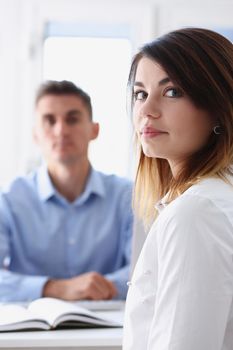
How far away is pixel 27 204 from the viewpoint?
2.63 meters

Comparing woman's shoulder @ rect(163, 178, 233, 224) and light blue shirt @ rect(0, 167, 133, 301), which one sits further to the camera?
light blue shirt @ rect(0, 167, 133, 301)

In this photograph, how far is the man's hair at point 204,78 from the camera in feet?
4.02

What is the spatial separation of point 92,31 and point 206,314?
2.64 meters

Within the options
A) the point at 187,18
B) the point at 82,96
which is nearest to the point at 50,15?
the point at 187,18

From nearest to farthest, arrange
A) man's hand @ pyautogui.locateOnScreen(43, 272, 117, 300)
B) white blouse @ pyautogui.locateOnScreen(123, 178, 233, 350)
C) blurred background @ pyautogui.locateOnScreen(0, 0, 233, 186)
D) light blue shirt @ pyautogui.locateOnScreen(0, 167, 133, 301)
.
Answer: white blouse @ pyautogui.locateOnScreen(123, 178, 233, 350)
man's hand @ pyautogui.locateOnScreen(43, 272, 117, 300)
light blue shirt @ pyautogui.locateOnScreen(0, 167, 133, 301)
blurred background @ pyautogui.locateOnScreen(0, 0, 233, 186)

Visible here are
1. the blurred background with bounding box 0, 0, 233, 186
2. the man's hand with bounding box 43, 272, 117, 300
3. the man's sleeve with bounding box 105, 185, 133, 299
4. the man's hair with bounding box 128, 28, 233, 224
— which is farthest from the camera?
the blurred background with bounding box 0, 0, 233, 186

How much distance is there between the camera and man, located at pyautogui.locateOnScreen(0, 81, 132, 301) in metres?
2.57

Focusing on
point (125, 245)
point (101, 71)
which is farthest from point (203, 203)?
point (101, 71)

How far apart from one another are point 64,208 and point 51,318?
1030 mm

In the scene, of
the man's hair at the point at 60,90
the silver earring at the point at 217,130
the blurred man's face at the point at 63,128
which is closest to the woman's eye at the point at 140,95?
the silver earring at the point at 217,130

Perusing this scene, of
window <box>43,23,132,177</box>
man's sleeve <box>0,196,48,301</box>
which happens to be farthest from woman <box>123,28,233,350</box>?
window <box>43,23,132,177</box>

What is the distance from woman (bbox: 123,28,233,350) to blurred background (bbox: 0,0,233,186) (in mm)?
2145

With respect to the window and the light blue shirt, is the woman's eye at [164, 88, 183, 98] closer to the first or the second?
the light blue shirt

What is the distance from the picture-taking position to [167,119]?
124cm
